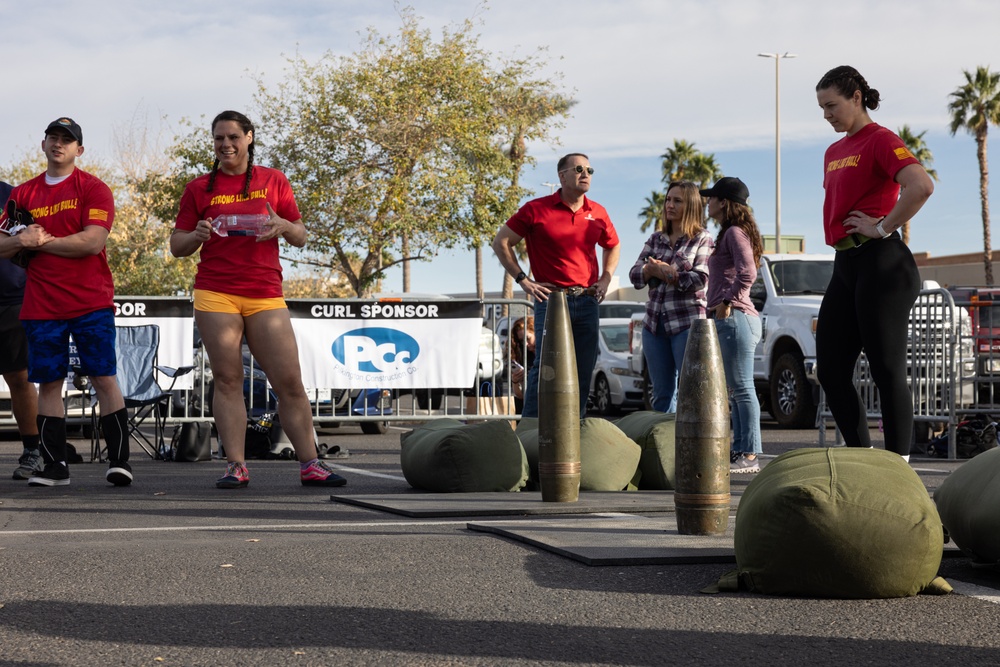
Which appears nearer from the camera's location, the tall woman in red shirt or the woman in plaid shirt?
the tall woman in red shirt

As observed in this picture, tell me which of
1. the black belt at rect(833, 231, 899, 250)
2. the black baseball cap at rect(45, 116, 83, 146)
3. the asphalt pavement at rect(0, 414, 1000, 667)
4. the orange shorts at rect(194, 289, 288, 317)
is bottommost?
the asphalt pavement at rect(0, 414, 1000, 667)

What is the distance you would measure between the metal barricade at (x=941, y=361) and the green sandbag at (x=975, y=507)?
21.6ft

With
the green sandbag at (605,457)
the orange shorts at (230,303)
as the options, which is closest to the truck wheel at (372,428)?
the orange shorts at (230,303)

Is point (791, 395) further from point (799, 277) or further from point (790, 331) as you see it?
point (799, 277)

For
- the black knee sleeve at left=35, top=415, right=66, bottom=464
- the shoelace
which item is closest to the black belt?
the shoelace

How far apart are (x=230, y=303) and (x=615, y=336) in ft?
44.6

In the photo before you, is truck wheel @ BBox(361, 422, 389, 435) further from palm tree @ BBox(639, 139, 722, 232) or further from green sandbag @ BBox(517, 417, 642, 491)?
palm tree @ BBox(639, 139, 722, 232)

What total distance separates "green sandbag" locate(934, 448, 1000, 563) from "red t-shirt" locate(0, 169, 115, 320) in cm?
487

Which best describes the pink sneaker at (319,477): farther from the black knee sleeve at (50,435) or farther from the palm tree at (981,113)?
the palm tree at (981,113)

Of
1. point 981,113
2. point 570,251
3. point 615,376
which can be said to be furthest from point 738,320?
point 981,113

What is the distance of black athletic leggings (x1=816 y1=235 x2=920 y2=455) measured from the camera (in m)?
5.89

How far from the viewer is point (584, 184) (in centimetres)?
824

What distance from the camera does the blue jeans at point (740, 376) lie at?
27.1ft

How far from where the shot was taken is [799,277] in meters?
15.6
